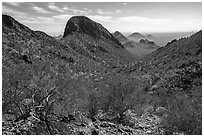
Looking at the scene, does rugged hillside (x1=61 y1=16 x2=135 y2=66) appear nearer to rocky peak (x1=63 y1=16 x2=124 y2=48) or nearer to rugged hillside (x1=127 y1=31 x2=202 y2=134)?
rocky peak (x1=63 y1=16 x2=124 y2=48)

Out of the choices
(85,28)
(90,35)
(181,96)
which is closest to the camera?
(181,96)

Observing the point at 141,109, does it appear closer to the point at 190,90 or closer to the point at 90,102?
the point at 90,102

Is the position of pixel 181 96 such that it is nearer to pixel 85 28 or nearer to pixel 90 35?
pixel 90 35

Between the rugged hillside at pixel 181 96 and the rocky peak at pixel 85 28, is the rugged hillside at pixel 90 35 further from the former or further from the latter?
the rugged hillside at pixel 181 96

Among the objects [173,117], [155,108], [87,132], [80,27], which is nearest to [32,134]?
[87,132]

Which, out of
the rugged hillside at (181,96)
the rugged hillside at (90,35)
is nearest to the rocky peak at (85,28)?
the rugged hillside at (90,35)

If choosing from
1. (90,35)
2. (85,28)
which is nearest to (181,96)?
(90,35)

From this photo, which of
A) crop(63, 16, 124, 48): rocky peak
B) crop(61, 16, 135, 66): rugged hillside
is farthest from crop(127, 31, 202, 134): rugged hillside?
crop(63, 16, 124, 48): rocky peak

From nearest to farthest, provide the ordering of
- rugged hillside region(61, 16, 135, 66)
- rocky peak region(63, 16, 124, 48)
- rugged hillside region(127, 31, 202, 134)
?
rugged hillside region(127, 31, 202, 134)
rugged hillside region(61, 16, 135, 66)
rocky peak region(63, 16, 124, 48)
